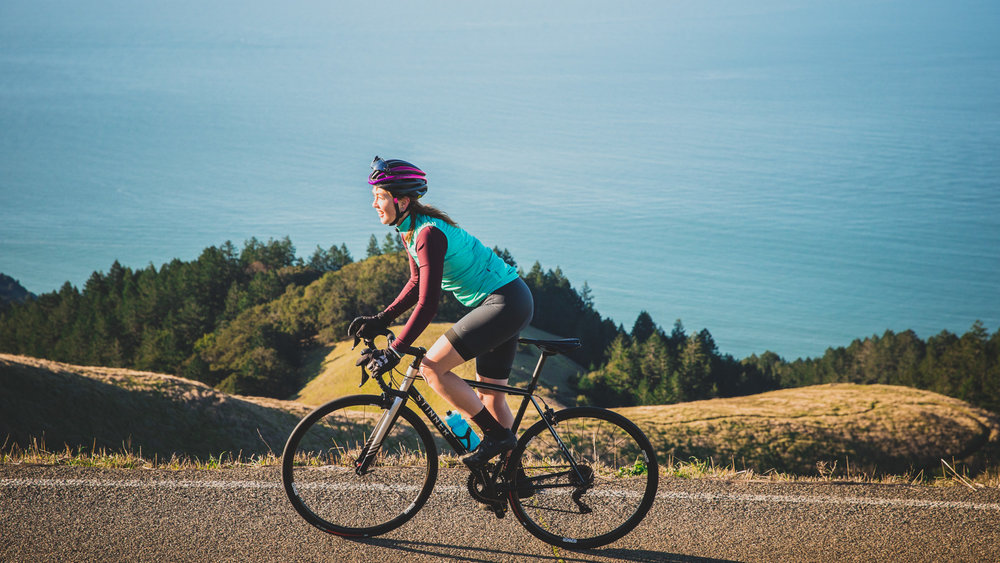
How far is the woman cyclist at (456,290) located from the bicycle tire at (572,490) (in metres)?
0.31

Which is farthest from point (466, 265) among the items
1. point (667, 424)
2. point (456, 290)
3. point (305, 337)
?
point (305, 337)

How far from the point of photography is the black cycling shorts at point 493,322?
174 inches

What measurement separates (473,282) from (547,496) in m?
1.62

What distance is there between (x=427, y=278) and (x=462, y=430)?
114 centimetres

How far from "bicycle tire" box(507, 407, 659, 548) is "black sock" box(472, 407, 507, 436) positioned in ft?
0.62

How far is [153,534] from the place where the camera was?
4688 mm

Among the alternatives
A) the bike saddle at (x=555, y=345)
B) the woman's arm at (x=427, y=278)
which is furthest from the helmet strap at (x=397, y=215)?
the bike saddle at (x=555, y=345)

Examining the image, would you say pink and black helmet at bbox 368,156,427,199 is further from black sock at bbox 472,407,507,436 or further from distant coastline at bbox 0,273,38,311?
distant coastline at bbox 0,273,38,311

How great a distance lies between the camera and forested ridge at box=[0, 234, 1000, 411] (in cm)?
9069

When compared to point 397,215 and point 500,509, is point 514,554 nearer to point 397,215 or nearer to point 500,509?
point 500,509

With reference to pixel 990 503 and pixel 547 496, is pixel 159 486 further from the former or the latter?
pixel 990 503

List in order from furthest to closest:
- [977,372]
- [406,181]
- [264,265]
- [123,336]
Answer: [264,265], [123,336], [977,372], [406,181]

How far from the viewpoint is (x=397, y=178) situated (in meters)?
4.41

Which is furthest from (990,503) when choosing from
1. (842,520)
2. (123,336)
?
(123,336)
